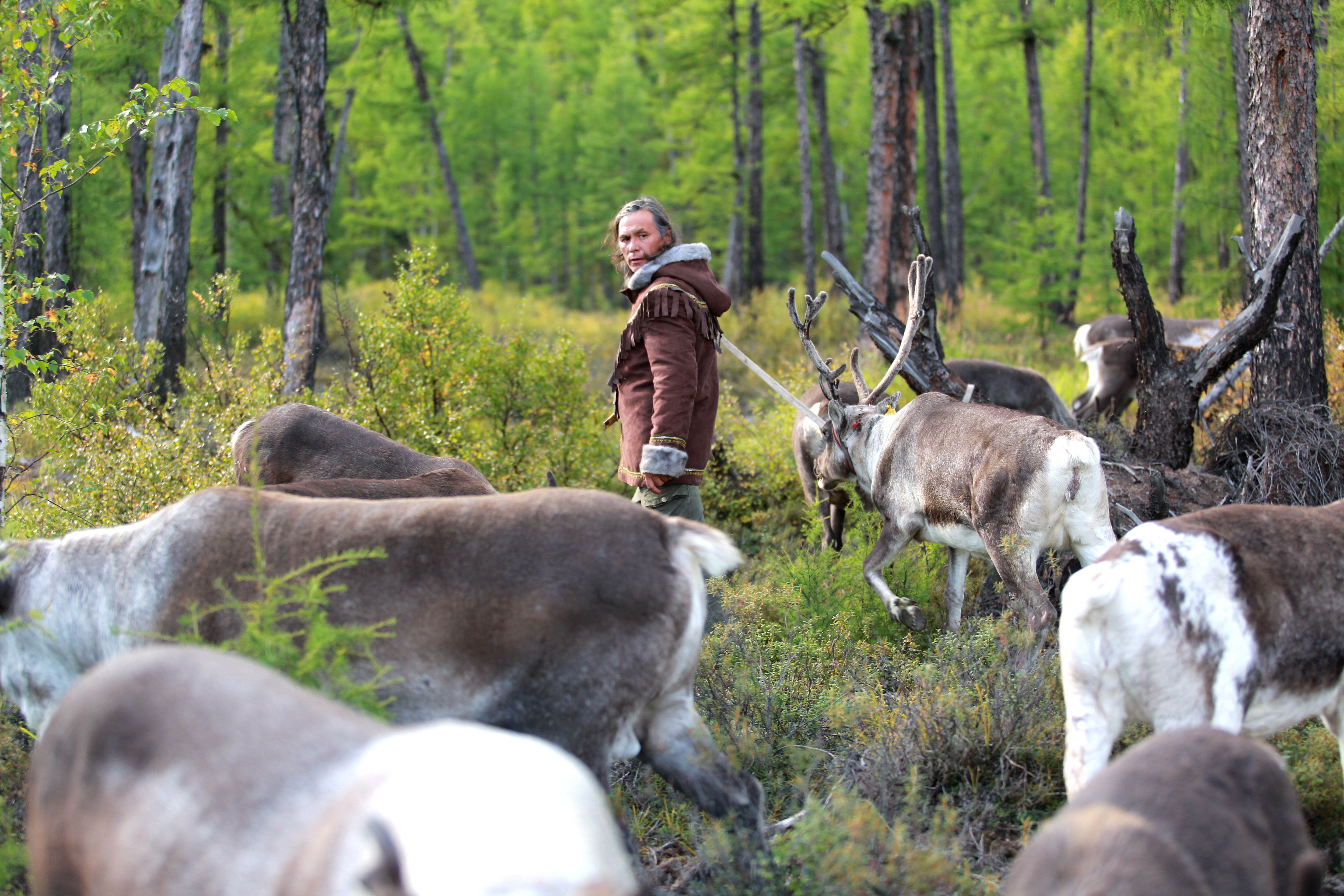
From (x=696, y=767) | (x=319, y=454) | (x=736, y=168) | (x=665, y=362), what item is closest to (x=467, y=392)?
(x=319, y=454)

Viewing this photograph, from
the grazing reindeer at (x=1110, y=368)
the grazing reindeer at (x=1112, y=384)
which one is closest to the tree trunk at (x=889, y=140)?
the grazing reindeer at (x=1110, y=368)

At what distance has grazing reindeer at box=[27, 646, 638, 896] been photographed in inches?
68.3

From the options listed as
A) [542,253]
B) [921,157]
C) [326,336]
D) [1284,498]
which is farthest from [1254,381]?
[542,253]

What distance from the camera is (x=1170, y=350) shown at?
7.55 metres

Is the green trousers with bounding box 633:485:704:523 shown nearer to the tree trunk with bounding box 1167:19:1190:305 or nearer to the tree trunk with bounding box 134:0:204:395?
the tree trunk with bounding box 134:0:204:395

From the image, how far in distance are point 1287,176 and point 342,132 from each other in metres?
23.8

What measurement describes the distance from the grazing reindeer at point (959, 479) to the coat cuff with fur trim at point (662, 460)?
181 cm

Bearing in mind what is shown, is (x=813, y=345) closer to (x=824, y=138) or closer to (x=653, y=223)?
(x=653, y=223)

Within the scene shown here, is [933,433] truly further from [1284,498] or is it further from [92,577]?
[92,577]

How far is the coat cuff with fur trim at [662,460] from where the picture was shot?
4918mm

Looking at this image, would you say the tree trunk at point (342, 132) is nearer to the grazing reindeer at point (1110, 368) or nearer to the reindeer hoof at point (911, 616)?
the grazing reindeer at point (1110, 368)

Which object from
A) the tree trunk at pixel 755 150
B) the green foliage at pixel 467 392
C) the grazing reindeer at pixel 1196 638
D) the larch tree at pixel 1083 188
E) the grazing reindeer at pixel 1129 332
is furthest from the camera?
the tree trunk at pixel 755 150

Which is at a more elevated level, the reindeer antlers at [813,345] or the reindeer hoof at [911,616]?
the reindeer antlers at [813,345]

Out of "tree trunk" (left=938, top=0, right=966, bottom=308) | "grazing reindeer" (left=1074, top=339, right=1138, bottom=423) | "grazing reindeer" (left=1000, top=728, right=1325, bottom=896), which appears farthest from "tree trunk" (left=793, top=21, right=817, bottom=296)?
"grazing reindeer" (left=1000, top=728, right=1325, bottom=896)
